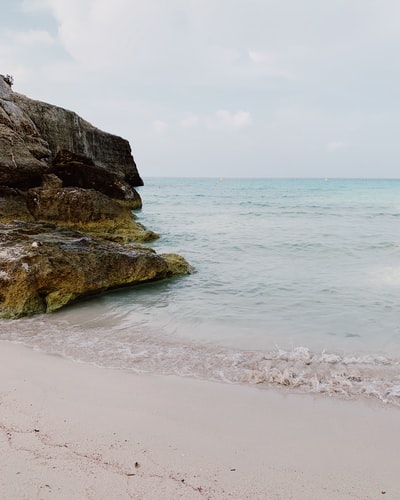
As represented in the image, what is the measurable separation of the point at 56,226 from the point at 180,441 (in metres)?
5.74

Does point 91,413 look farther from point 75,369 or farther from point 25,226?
point 25,226

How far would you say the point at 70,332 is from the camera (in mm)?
4582

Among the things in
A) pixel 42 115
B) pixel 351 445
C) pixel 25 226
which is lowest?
pixel 351 445

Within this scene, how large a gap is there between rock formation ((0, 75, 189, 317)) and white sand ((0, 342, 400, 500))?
200 centimetres

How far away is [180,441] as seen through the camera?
2.52 m

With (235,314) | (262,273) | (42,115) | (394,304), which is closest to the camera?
(235,314)

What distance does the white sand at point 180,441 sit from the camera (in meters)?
2.10

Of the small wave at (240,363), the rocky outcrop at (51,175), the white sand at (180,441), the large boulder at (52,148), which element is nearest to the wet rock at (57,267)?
the small wave at (240,363)

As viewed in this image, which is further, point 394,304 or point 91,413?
point 394,304

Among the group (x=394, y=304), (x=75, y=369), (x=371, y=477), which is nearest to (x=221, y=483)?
(x=371, y=477)

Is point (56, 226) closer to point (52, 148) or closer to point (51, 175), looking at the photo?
point (51, 175)

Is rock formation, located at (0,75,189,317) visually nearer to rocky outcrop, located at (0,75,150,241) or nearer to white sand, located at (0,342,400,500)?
rocky outcrop, located at (0,75,150,241)

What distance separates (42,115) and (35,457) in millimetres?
22324

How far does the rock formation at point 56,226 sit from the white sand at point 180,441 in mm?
2004
